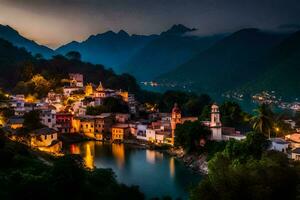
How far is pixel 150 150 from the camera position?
84.3 ft

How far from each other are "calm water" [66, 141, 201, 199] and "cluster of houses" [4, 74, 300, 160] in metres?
1.81

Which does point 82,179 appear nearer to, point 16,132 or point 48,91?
point 16,132

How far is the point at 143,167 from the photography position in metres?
21.6

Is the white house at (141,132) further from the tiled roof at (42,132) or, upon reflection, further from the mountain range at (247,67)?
the mountain range at (247,67)

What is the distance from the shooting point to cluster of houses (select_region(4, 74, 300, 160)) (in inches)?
884

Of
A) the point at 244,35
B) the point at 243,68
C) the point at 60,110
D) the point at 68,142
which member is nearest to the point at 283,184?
the point at 68,142

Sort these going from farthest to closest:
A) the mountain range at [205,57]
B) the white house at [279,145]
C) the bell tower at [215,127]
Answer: the mountain range at [205,57]
the bell tower at [215,127]
the white house at [279,145]

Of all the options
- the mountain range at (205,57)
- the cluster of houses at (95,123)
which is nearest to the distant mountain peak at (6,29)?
the mountain range at (205,57)

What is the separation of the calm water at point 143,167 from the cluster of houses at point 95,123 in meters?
1.81

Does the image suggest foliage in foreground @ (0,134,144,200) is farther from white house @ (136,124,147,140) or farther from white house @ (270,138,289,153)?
white house @ (136,124,147,140)

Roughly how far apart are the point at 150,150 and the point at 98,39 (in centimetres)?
13935

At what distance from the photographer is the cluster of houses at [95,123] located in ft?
73.7

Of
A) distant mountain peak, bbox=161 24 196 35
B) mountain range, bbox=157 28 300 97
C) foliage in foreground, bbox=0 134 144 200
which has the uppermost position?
distant mountain peak, bbox=161 24 196 35

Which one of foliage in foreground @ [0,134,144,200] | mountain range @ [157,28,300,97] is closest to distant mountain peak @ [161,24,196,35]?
mountain range @ [157,28,300,97]
